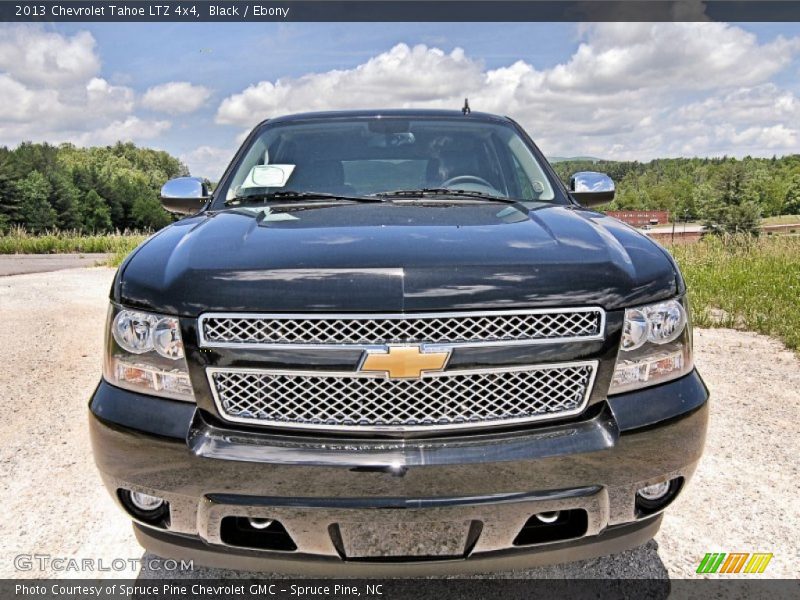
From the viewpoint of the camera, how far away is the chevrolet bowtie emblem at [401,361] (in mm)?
1774

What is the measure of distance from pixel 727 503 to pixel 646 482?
1.46 meters

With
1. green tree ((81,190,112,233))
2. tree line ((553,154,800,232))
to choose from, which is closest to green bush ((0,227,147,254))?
tree line ((553,154,800,232))

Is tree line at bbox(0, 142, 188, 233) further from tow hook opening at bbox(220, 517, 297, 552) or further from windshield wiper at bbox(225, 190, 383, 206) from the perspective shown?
tow hook opening at bbox(220, 517, 297, 552)

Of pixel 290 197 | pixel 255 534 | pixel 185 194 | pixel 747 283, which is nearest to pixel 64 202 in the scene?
pixel 747 283

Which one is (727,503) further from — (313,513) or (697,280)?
(697,280)

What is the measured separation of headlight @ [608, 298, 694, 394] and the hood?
6cm

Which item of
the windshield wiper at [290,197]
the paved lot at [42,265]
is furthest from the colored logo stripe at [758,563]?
the paved lot at [42,265]

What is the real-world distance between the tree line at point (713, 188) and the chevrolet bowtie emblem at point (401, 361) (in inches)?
2410

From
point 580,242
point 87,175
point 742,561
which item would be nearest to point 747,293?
point 742,561

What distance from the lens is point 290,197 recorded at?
9.68 ft

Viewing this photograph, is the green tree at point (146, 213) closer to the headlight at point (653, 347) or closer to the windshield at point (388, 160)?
the windshield at point (388, 160)

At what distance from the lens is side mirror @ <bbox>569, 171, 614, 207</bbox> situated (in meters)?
3.53

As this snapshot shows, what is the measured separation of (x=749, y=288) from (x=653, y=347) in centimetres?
678

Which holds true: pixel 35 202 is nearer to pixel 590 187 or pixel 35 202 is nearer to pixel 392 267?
pixel 590 187
